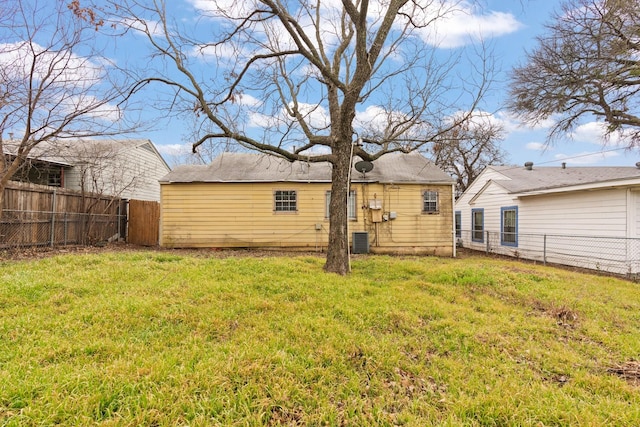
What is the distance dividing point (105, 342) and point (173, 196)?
9250 millimetres

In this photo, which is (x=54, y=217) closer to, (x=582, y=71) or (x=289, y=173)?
(x=289, y=173)

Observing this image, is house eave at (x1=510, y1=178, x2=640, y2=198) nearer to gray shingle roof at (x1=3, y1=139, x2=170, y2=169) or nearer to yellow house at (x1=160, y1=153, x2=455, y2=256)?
yellow house at (x1=160, y1=153, x2=455, y2=256)

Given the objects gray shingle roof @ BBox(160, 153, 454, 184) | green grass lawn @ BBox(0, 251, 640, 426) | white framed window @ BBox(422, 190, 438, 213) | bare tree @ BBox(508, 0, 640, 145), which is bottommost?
green grass lawn @ BBox(0, 251, 640, 426)

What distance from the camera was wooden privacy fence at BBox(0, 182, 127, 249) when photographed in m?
8.14

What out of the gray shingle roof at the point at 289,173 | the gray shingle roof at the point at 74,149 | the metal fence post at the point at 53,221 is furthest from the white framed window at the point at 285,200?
the metal fence post at the point at 53,221

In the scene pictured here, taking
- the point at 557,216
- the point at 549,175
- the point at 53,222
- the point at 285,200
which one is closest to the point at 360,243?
the point at 285,200

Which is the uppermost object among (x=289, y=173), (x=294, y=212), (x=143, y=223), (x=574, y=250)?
(x=289, y=173)

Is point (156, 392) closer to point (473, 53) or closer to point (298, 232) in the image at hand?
point (473, 53)

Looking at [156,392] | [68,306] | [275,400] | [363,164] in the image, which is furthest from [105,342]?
[363,164]

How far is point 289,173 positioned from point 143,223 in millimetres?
6354

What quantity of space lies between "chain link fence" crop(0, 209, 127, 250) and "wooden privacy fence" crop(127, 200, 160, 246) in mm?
617

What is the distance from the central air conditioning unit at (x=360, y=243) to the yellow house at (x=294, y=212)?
0.39m

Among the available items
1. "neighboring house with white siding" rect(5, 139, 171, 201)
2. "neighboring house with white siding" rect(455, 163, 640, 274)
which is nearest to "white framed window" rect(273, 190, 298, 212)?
"neighboring house with white siding" rect(5, 139, 171, 201)

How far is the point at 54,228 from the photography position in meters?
9.41
